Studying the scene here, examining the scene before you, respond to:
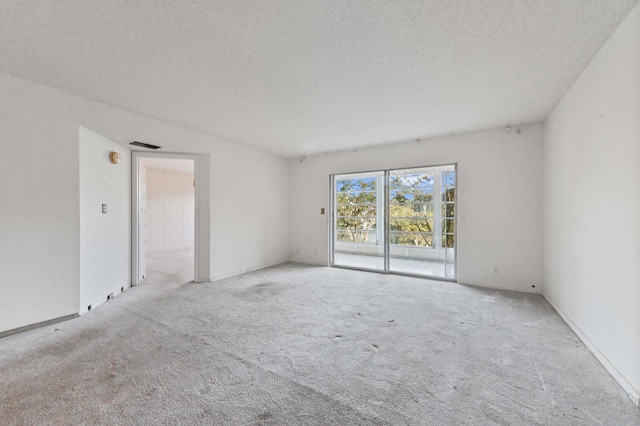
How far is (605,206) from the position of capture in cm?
198

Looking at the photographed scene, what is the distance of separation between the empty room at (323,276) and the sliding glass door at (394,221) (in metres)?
0.88

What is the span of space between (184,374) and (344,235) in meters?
4.87

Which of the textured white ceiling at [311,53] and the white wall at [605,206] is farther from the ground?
the textured white ceiling at [311,53]

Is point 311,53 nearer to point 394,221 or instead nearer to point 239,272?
point 239,272

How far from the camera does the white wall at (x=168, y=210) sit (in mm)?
7312

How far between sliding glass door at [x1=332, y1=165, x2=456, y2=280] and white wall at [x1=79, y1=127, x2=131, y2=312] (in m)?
3.70

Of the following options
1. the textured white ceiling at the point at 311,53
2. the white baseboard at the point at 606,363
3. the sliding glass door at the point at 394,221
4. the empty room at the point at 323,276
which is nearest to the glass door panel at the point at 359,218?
the sliding glass door at the point at 394,221

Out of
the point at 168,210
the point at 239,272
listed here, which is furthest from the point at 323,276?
the point at 168,210

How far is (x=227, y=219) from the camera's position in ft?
15.1

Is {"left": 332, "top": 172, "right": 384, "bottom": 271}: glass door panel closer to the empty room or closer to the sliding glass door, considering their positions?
the sliding glass door

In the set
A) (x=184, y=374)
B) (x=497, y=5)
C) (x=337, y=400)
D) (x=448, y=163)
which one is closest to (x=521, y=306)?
(x=448, y=163)

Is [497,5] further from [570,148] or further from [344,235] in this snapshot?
[344,235]

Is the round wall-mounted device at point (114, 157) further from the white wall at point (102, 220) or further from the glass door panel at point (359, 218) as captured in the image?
the glass door panel at point (359, 218)

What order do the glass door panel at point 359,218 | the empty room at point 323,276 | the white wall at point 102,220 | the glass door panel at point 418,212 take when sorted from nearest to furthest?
the empty room at point 323,276
the white wall at point 102,220
the glass door panel at point 418,212
the glass door panel at point 359,218
